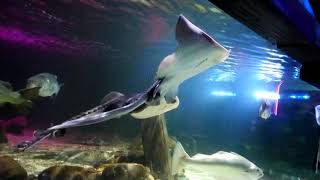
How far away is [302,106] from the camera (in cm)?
2183

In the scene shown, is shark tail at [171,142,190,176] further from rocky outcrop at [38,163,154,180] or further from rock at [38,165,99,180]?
rock at [38,165,99,180]

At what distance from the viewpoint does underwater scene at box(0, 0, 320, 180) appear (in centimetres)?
302

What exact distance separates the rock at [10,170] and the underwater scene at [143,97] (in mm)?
18

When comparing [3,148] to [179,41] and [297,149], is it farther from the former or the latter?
[297,149]

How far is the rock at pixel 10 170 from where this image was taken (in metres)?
6.18

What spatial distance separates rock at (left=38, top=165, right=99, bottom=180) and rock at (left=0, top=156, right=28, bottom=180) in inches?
16.7

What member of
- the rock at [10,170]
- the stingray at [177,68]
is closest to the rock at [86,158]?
the rock at [10,170]

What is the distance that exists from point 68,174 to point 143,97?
413 cm

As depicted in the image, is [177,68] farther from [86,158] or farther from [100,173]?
[86,158]

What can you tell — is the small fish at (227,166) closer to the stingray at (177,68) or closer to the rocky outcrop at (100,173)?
the rocky outcrop at (100,173)

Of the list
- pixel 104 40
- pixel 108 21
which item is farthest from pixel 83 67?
pixel 108 21

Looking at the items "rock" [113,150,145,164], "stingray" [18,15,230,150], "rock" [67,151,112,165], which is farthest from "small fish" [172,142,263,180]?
"stingray" [18,15,230,150]

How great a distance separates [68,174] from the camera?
20.0ft

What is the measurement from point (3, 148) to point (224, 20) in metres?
8.76
